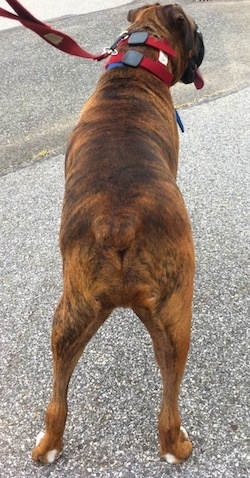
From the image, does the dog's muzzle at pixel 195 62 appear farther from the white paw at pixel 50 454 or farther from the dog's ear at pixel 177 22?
the white paw at pixel 50 454

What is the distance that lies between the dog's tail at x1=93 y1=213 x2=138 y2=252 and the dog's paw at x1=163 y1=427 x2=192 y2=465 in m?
1.08

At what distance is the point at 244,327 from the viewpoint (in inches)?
124

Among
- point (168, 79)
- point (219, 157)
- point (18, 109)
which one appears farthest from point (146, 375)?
point (18, 109)

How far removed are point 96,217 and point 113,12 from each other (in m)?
6.95

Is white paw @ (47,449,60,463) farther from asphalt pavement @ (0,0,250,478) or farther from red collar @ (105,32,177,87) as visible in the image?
red collar @ (105,32,177,87)

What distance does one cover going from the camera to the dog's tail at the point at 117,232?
5.86 ft

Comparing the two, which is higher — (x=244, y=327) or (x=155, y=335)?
(x=155, y=335)

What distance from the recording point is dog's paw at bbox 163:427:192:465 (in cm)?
241

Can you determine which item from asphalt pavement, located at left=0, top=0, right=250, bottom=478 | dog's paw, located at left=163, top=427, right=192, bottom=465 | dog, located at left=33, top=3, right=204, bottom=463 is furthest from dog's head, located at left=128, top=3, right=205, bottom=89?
dog's paw, located at left=163, top=427, right=192, bottom=465

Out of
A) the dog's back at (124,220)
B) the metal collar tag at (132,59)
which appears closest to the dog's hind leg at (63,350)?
the dog's back at (124,220)

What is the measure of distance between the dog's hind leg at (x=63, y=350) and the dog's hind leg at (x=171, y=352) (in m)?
0.20

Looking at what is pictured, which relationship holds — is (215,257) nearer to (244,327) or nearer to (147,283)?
(244,327)

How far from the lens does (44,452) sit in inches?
95.0

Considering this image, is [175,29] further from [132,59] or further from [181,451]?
[181,451]
